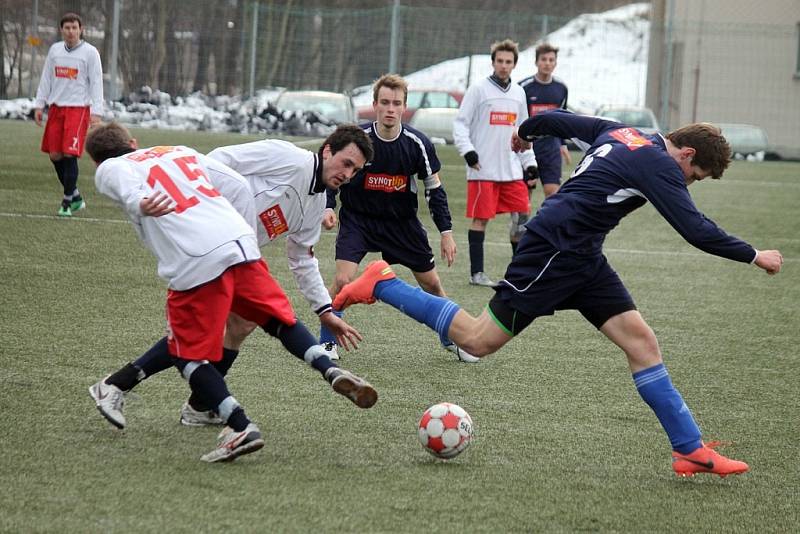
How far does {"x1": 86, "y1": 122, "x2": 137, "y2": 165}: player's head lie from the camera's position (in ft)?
15.3

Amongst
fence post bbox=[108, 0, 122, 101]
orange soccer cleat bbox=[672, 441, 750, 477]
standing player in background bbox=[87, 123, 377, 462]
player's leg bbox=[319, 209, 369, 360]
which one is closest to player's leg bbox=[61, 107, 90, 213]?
player's leg bbox=[319, 209, 369, 360]

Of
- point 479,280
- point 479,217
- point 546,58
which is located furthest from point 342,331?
point 546,58

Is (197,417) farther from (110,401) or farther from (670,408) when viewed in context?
(670,408)

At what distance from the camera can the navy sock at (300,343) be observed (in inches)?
186

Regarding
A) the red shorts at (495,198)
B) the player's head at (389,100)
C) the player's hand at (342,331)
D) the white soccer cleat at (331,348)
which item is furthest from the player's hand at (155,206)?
the red shorts at (495,198)

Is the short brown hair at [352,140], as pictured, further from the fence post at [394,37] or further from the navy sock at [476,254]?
the fence post at [394,37]

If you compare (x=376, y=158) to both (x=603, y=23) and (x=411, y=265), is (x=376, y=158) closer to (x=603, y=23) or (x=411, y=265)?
(x=411, y=265)

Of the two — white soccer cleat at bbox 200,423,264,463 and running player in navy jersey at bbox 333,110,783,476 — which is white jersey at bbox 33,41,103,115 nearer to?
running player in navy jersey at bbox 333,110,783,476

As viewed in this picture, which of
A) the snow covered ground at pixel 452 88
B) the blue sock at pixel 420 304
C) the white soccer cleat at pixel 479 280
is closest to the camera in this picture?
the blue sock at pixel 420 304

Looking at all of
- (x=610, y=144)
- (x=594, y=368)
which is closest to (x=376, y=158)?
(x=594, y=368)

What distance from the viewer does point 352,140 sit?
16.3 ft

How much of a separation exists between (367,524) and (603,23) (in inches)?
1073

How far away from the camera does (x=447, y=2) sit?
3195cm

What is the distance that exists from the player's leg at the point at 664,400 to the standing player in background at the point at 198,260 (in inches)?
43.2
